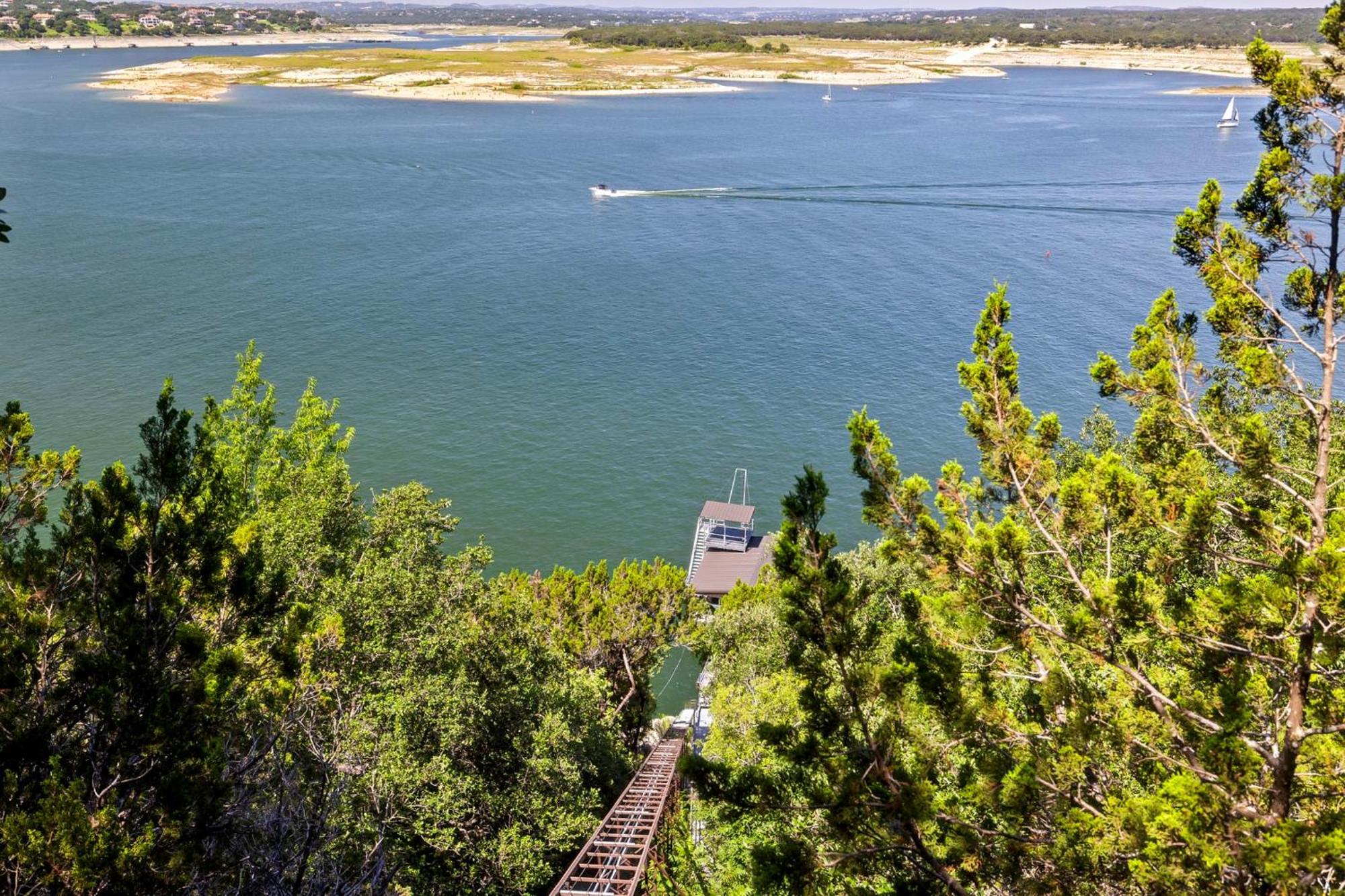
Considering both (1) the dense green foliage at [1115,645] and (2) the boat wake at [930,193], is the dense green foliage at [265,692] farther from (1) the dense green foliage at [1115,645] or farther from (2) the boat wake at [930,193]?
(2) the boat wake at [930,193]

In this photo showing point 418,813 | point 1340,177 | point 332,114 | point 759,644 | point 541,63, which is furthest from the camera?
point 541,63

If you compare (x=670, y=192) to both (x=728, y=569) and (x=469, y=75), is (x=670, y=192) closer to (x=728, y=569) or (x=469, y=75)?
(x=728, y=569)

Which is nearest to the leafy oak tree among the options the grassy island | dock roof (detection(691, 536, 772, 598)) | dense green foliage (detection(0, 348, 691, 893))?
dense green foliage (detection(0, 348, 691, 893))

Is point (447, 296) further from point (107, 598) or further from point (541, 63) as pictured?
point (541, 63)

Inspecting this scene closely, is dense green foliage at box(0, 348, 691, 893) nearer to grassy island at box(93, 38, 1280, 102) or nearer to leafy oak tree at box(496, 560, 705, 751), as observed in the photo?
leafy oak tree at box(496, 560, 705, 751)

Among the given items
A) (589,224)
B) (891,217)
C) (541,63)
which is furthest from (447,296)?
(541,63)

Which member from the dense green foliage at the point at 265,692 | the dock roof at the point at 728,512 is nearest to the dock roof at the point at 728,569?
the dock roof at the point at 728,512
